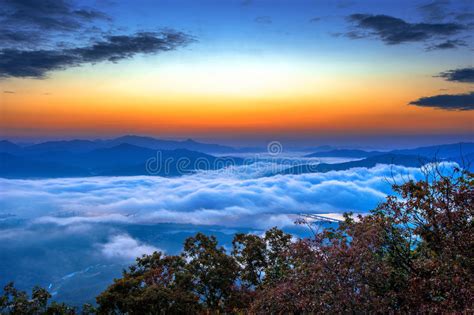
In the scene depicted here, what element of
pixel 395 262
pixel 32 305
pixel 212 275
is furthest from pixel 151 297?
pixel 395 262

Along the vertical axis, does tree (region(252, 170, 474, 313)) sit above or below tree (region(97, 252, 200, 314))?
above

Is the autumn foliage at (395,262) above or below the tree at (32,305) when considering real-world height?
above

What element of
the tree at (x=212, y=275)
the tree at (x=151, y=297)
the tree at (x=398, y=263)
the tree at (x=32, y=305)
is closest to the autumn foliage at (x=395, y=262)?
the tree at (x=398, y=263)

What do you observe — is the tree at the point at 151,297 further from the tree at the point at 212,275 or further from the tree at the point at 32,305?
the tree at the point at 32,305

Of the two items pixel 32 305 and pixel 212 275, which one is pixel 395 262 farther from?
pixel 32 305

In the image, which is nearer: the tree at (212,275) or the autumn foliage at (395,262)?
the autumn foliage at (395,262)

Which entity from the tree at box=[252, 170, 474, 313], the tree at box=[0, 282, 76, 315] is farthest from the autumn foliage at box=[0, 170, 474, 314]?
the tree at box=[0, 282, 76, 315]

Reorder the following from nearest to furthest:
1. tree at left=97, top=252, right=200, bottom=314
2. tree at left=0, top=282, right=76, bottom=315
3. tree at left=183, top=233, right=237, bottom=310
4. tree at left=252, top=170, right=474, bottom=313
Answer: tree at left=252, top=170, right=474, bottom=313 → tree at left=0, top=282, right=76, bottom=315 → tree at left=97, top=252, right=200, bottom=314 → tree at left=183, top=233, right=237, bottom=310

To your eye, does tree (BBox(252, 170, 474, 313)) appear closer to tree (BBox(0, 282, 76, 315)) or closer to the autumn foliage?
the autumn foliage

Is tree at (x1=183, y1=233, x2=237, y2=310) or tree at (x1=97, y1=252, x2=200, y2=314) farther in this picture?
tree at (x1=183, y1=233, x2=237, y2=310)

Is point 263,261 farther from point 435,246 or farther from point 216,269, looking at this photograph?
point 435,246

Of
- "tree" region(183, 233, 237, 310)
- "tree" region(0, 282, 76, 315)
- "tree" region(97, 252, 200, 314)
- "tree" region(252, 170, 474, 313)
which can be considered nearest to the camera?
"tree" region(252, 170, 474, 313)
